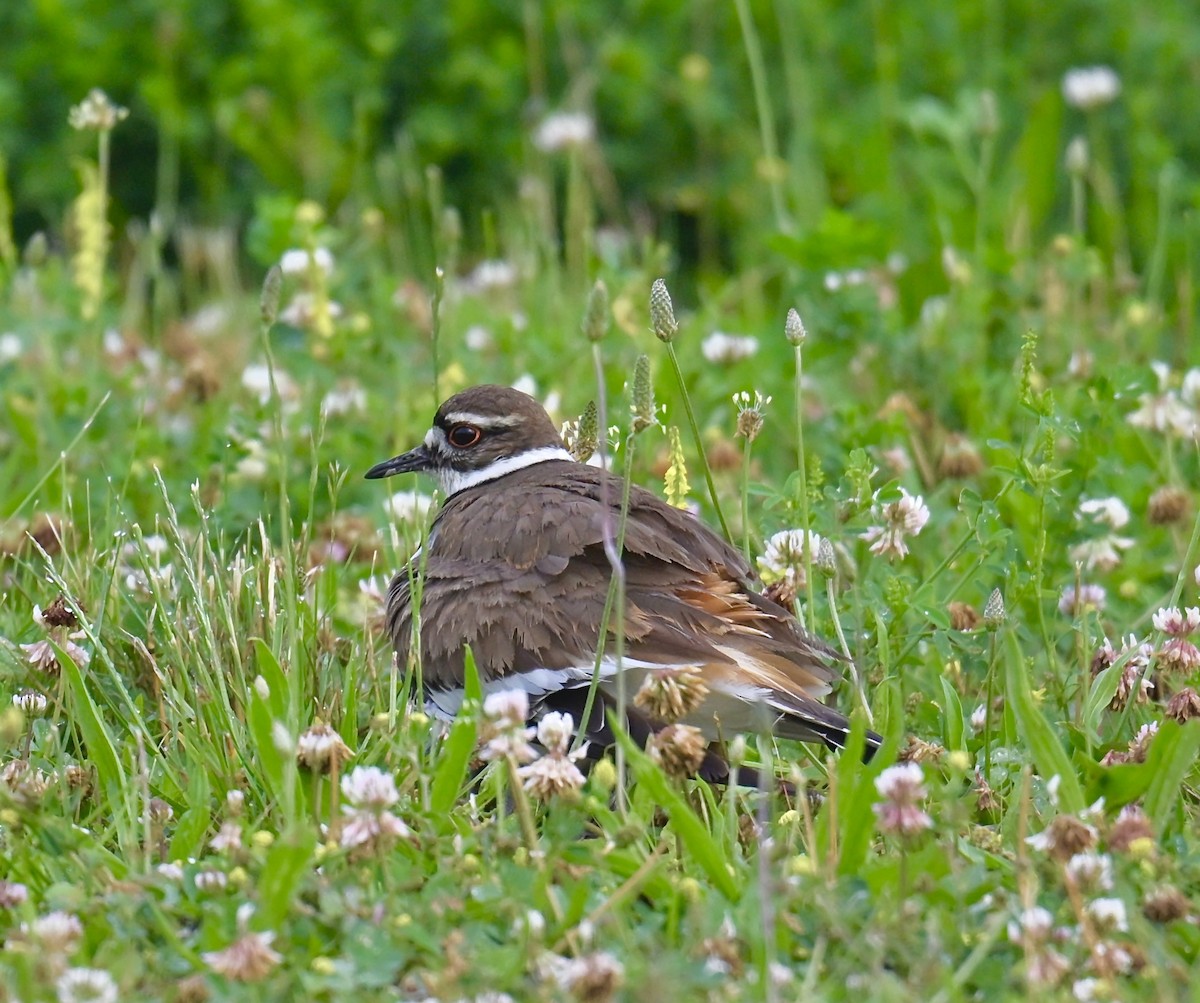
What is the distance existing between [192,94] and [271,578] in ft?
17.9

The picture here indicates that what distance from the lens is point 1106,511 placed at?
5113 mm

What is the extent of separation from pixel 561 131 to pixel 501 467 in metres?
3.32

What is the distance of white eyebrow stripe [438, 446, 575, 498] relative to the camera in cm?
534

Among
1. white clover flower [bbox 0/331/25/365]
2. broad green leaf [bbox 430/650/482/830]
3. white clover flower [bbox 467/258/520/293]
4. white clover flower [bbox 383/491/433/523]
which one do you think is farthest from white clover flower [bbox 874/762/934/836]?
white clover flower [bbox 467/258/520/293]

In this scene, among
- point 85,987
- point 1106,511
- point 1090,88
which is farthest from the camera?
point 1090,88

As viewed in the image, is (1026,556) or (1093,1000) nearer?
(1093,1000)

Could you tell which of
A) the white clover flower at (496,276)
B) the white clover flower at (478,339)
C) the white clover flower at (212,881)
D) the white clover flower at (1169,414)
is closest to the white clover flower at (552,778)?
the white clover flower at (212,881)

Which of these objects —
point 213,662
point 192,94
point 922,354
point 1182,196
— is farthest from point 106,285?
point 1182,196

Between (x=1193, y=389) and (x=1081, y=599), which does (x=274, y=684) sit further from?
(x=1193, y=389)

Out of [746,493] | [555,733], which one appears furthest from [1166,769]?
[746,493]

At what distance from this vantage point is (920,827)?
3293mm

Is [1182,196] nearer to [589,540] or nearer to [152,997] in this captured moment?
[589,540]

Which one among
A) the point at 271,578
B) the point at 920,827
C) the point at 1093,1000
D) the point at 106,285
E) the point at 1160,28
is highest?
the point at 1160,28

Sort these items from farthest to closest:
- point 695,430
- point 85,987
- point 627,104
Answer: point 627,104 < point 695,430 < point 85,987
